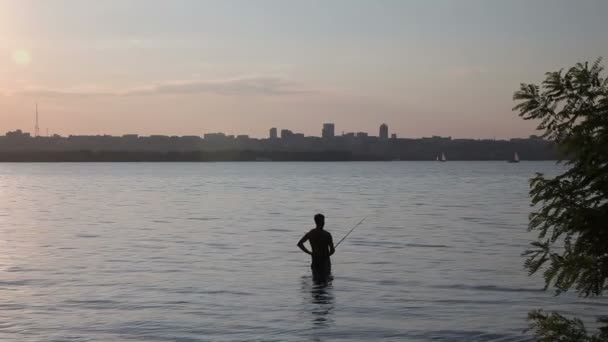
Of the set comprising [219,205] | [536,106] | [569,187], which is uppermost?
[536,106]

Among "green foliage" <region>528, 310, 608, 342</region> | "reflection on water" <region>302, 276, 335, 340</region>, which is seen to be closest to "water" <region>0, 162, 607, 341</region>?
"reflection on water" <region>302, 276, 335, 340</region>

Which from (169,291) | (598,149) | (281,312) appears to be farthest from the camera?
(169,291)

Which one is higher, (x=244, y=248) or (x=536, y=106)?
(x=536, y=106)

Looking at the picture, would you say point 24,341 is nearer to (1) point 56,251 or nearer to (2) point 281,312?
(2) point 281,312

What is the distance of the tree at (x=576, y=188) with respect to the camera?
15.6 feet

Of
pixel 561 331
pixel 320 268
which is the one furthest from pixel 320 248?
pixel 561 331

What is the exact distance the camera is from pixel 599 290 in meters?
4.85

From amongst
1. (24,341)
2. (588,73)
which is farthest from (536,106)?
(24,341)

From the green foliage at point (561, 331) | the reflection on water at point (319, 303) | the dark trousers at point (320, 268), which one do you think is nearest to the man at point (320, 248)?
the dark trousers at point (320, 268)

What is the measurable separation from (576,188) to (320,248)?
17.2 metres

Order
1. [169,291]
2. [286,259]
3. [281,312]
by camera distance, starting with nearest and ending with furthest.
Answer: [281,312], [169,291], [286,259]

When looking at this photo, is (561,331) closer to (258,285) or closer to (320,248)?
(320,248)

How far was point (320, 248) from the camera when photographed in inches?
867

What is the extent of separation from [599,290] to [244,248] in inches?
1283
